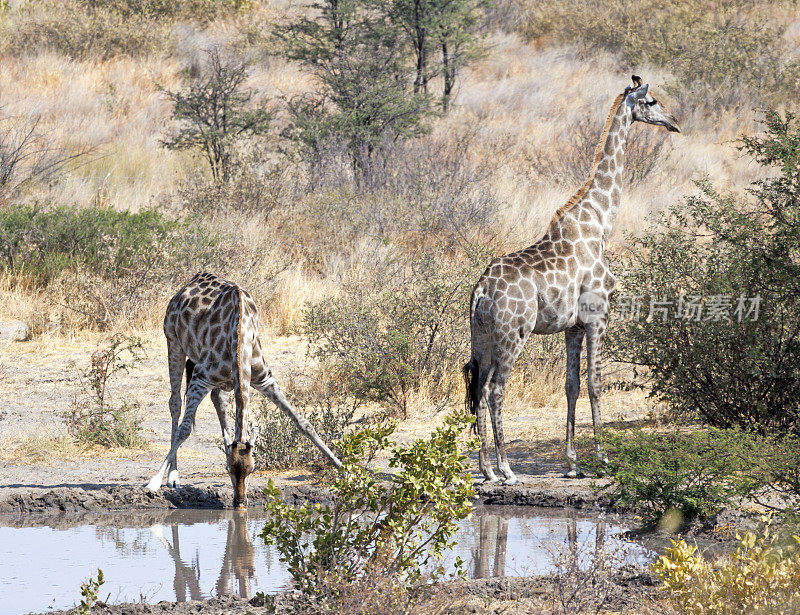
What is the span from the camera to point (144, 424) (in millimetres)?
10812

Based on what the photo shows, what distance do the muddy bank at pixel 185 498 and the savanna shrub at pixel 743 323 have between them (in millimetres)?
1525

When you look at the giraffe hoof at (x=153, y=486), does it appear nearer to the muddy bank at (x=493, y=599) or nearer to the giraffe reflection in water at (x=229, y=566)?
the giraffe reflection in water at (x=229, y=566)

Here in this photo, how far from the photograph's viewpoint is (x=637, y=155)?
870 inches

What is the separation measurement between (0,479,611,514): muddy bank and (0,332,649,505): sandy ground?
0.06 metres

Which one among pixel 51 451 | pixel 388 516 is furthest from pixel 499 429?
pixel 51 451

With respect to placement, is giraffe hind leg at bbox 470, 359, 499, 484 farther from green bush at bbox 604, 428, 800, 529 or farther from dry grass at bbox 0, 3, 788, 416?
dry grass at bbox 0, 3, 788, 416

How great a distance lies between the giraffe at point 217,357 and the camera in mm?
7562

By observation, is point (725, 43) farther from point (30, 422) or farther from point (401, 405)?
point (30, 422)

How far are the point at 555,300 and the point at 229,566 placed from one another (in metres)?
3.39

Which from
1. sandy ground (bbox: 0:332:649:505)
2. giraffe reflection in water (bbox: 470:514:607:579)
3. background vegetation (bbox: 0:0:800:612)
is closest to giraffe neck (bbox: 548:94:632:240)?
background vegetation (bbox: 0:0:800:612)

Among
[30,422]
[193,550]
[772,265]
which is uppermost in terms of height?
[772,265]

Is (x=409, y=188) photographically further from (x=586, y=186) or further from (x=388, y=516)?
(x=388, y=516)

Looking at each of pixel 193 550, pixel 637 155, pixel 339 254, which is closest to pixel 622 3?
pixel 637 155

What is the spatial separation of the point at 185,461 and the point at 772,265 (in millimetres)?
4944
